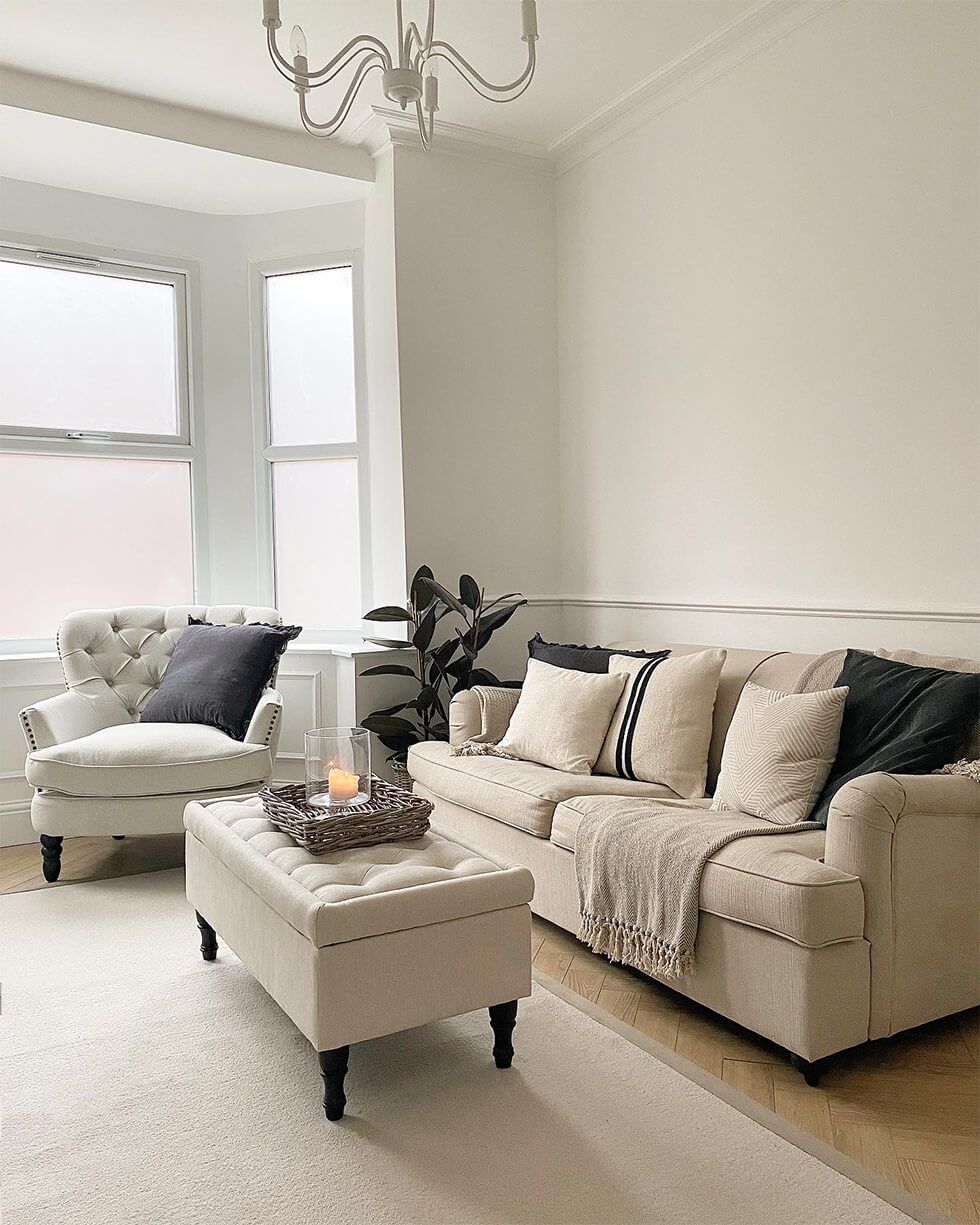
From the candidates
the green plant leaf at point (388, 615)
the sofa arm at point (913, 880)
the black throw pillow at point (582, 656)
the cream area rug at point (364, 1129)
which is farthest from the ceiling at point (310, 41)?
the cream area rug at point (364, 1129)

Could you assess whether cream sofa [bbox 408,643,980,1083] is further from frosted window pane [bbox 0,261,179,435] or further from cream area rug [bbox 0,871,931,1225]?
frosted window pane [bbox 0,261,179,435]

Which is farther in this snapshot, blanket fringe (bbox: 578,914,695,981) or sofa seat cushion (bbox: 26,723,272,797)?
sofa seat cushion (bbox: 26,723,272,797)

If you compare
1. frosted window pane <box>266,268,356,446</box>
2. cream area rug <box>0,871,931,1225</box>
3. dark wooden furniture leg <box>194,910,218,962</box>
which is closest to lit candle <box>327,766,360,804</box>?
cream area rug <box>0,871,931,1225</box>

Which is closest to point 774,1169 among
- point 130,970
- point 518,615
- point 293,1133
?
point 293,1133

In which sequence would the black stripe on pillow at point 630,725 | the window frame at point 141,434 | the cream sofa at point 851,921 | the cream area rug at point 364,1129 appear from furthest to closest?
the window frame at point 141,434 < the black stripe on pillow at point 630,725 < the cream sofa at point 851,921 < the cream area rug at point 364,1129

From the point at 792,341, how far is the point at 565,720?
1.51 m

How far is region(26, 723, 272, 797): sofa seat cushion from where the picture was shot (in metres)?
3.48

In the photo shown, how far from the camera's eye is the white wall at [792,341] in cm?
292

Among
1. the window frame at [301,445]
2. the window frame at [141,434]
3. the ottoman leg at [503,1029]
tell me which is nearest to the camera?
the ottoman leg at [503,1029]

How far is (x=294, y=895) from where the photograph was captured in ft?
6.77

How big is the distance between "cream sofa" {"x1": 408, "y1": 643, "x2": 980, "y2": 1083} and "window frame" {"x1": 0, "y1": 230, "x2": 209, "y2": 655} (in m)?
3.20

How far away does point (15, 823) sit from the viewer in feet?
13.5

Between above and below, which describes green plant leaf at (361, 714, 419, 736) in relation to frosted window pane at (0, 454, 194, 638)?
below

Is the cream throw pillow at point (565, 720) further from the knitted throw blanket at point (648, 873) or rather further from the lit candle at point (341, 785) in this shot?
the lit candle at point (341, 785)
